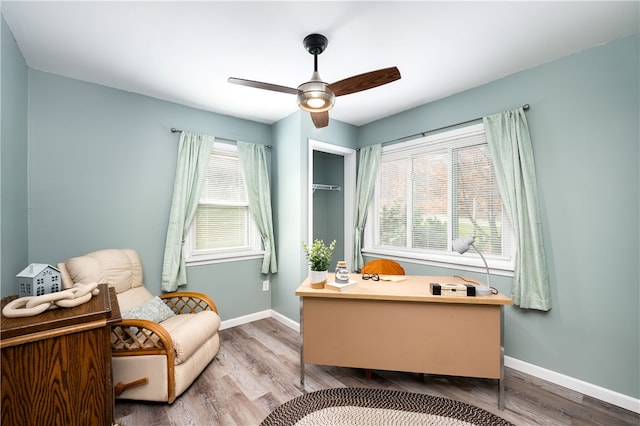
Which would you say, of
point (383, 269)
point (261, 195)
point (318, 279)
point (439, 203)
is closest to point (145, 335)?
point (318, 279)

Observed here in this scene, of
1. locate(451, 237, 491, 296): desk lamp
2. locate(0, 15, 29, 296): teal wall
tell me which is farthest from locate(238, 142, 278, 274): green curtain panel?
locate(451, 237, 491, 296): desk lamp

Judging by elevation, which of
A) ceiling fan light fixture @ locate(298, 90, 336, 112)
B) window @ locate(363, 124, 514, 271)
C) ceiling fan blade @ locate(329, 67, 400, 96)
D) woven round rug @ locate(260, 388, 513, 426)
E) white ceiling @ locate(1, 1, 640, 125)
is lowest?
woven round rug @ locate(260, 388, 513, 426)

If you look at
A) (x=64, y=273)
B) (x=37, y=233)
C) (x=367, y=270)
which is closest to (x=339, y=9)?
(x=367, y=270)

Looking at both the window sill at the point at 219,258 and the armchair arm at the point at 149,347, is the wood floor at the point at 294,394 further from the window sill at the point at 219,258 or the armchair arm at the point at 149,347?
the window sill at the point at 219,258

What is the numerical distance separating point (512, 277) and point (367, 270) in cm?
134

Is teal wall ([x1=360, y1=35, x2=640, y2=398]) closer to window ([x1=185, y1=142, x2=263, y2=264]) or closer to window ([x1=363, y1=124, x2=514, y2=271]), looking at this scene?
window ([x1=363, y1=124, x2=514, y2=271])

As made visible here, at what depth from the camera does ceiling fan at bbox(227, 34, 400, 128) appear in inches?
71.6

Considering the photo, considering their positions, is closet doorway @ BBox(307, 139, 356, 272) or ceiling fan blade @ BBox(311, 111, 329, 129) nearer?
ceiling fan blade @ BBox(311, 111, 329, 129)

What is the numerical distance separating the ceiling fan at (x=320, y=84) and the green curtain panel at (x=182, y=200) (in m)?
1.59

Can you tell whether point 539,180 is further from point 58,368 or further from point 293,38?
point 58,368

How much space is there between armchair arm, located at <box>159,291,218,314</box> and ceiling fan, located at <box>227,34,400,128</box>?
2.06m

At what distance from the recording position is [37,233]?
2391 mm

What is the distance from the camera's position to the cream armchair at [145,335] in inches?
79.2

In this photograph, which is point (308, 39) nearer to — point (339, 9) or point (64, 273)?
point (339, 9)
